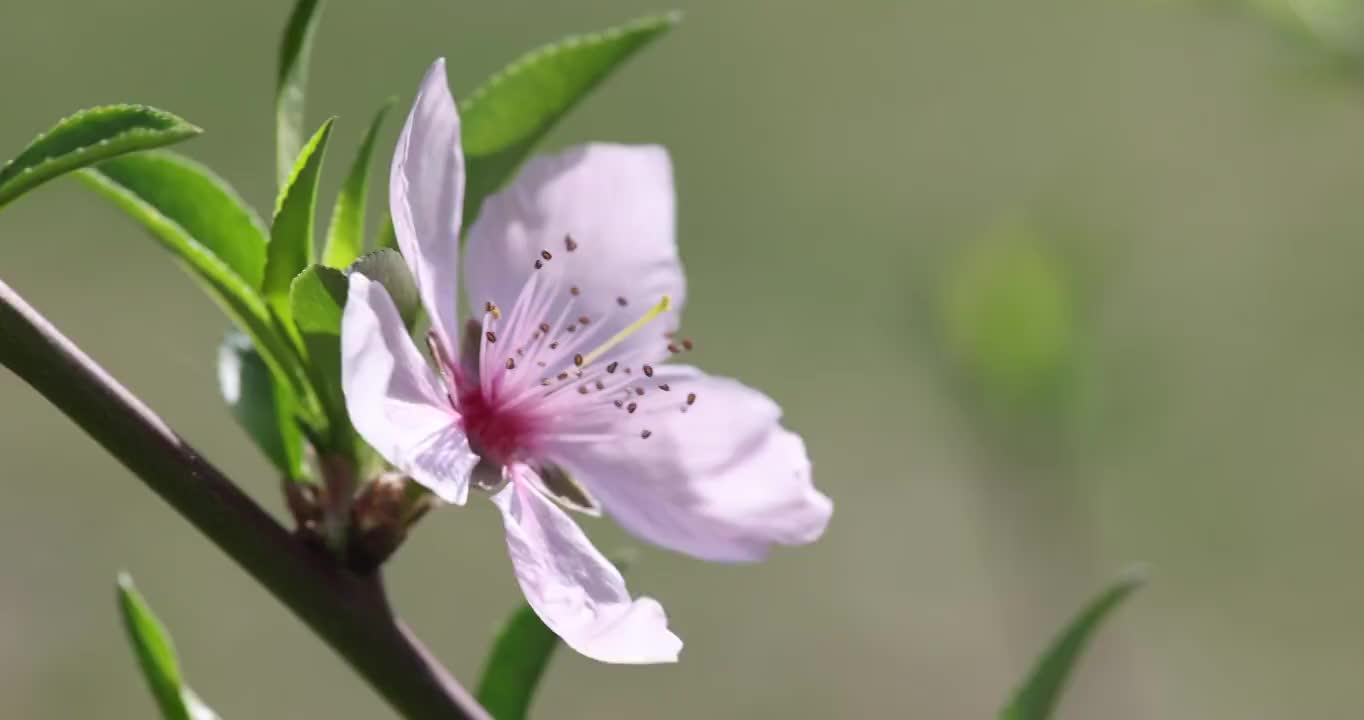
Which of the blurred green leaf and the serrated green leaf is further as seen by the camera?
the blurred green leaf

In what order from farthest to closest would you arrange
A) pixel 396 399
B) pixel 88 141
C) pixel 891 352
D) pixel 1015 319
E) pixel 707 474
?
pixel 891 352 → pixel 1015 319 → pixel 707 474 → pixel 396 399 → pixel 88 141

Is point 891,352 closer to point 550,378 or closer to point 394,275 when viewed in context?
point 550,378

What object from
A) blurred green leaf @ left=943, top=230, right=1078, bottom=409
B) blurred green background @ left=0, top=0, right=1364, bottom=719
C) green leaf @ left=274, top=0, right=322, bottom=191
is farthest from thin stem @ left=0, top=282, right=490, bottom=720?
blurred green leaf @ left=943, top=230, right=1078, bottom=409

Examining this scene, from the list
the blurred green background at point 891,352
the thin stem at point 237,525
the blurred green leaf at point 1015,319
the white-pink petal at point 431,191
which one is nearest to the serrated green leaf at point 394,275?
the white-pink petal at point 431,191

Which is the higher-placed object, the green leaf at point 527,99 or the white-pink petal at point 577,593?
the green leaf at point 527,99

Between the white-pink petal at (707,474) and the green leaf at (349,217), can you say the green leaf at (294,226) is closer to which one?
the green leaf at (349,217)

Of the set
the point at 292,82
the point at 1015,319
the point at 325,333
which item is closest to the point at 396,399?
the point at 325,333

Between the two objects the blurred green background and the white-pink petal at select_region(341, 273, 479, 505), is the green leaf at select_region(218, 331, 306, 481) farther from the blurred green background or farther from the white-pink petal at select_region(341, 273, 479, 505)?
the blurred green background
